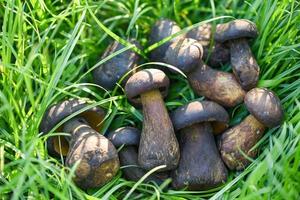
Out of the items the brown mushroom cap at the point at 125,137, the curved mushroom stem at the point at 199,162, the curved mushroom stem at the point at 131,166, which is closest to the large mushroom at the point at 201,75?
the curved mushroom stem at the point at 199,162

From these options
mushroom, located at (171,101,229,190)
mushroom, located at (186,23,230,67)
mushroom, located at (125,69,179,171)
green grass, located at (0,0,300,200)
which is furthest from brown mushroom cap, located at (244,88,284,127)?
mushroom, located at (125,69,179,171)

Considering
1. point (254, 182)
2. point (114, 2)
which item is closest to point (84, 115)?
point (114, 2)

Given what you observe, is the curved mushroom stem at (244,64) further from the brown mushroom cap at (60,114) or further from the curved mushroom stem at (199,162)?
the brown mushroom cap at (60,114)

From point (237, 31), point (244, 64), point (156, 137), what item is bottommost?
point (156, 137)

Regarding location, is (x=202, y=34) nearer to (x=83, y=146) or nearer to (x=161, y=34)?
(x=161, y=34)

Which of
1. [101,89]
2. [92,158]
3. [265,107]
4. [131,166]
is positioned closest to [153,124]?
[131,166]

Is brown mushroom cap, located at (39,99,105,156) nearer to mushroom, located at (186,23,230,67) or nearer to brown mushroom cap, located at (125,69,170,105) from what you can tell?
brown mushroom cap, located at (125,69,170,105)
